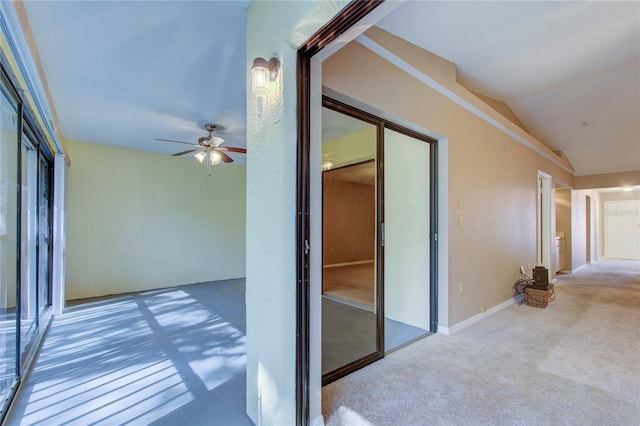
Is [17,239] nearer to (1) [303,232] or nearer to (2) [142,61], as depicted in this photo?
(2) [142,61]

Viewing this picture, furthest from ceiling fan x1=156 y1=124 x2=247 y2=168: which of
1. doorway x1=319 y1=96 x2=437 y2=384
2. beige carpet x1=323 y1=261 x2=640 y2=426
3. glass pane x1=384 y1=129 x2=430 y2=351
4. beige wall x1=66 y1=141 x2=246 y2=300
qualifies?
beige carpet x1=323 y1=261 x2=640 y2=426

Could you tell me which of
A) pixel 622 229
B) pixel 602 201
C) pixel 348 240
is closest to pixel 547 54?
pixel 348 240

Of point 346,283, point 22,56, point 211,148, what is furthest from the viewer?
point 346,283

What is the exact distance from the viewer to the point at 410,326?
10.1ft

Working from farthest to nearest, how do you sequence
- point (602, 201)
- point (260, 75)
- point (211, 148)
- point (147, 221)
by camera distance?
point (602, 201) → point (147, 221) → point (211, 148) → point (260, 75)

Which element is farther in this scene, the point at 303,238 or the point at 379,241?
the point at 379,241

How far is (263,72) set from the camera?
1.39 m

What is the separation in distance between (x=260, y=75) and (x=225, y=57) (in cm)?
110

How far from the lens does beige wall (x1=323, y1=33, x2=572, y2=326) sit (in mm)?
2176

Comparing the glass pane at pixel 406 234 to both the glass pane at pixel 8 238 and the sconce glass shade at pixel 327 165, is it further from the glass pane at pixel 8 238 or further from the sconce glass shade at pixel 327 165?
the glass pane at pixel 8 238

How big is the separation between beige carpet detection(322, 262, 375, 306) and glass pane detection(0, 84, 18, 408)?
Answer: 2.96 m

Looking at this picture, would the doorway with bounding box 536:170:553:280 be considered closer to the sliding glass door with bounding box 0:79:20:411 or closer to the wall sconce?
the wall sconce

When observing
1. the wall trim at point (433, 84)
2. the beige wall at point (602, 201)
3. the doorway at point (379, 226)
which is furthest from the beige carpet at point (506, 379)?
the beige wall at point (602, 201)

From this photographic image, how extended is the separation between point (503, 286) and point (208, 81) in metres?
4.32
